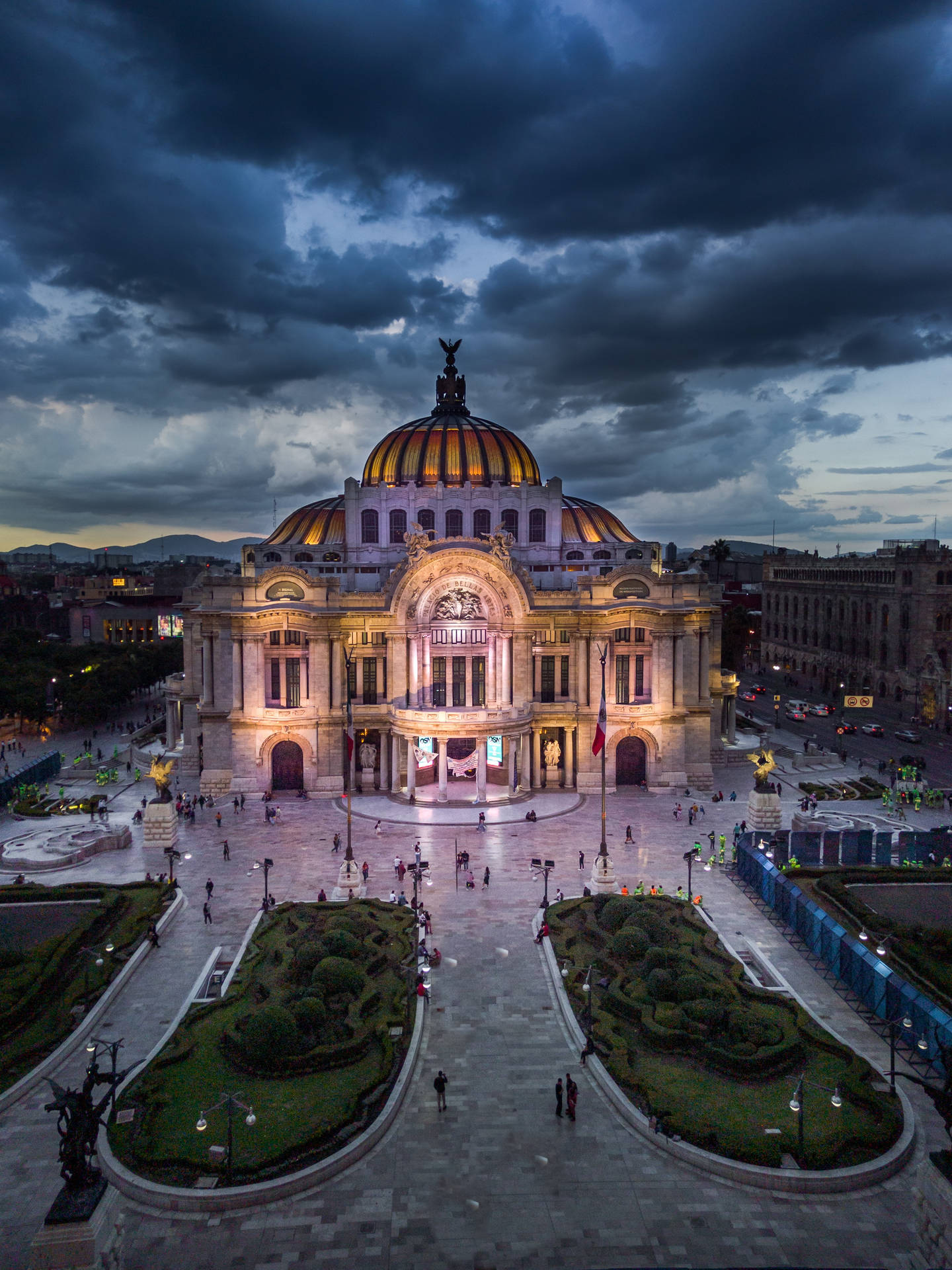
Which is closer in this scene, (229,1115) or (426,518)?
(229,1115)

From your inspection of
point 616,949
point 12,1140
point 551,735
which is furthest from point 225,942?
point 551,735

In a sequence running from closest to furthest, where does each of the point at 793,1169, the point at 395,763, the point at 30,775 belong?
the point at 793,1169
the point at 395,763
the point at 30,775

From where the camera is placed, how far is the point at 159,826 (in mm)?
54906

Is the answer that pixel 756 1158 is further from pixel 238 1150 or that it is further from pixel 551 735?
pixel 551 735

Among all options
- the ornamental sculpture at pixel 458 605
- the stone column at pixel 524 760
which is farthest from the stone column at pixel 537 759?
the ornamental sculpture at pixel 458 605

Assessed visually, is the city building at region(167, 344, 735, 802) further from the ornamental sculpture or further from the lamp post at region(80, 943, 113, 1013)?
the lamp post at region(80, 943, 113, 1013)

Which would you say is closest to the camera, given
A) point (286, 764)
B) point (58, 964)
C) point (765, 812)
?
point (58, 964)

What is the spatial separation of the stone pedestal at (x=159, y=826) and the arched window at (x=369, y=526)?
32973 millimetres

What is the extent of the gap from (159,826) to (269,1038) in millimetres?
29004

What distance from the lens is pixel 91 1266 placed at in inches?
765

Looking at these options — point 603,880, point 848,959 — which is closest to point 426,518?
point 603,880

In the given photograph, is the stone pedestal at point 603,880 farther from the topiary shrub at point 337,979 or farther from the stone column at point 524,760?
the stone column at point 524,760

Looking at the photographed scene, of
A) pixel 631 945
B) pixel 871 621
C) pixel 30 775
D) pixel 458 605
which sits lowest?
pixel 631 945

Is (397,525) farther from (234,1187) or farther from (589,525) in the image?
(234,1187)
